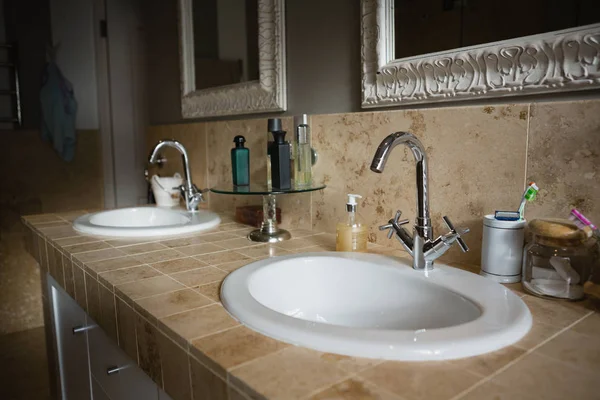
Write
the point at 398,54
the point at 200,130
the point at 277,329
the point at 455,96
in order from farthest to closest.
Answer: the point at 200,130
the point at 398,54
the point at 455,96
the point at 277,329

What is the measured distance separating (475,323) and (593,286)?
311 millimetres

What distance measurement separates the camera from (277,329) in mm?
630

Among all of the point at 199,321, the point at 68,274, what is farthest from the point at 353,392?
the point at 68,274

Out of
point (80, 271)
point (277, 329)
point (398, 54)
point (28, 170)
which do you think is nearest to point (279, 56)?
point (398, 54)

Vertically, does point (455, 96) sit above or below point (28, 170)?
above

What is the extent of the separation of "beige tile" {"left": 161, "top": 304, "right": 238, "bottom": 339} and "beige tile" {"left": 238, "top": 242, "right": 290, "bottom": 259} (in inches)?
13.4

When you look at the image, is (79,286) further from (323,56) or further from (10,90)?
(10,90)

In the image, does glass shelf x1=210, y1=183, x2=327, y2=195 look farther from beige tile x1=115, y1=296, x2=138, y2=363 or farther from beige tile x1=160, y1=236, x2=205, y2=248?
beige tile x1=115, y1=296, x2=138, y2=363

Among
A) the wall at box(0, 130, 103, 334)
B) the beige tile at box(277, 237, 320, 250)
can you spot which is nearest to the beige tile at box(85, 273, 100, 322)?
the beige tile at box(277, 237, 320, 250)

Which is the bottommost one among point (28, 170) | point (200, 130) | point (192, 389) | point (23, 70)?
point (192, 389)

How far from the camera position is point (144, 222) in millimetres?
1770

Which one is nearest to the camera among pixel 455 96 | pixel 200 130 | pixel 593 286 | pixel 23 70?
pixel 593 286

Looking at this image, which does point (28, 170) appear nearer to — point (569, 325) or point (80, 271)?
point (80, 271)

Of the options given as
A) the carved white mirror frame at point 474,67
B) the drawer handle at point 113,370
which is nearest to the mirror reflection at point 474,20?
the carved white mirror frame at point 474,67
